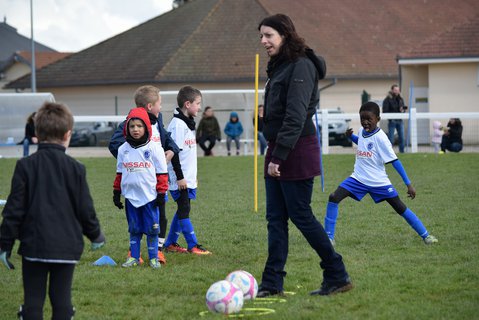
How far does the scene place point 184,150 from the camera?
31.3 ft

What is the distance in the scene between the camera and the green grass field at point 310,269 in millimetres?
6723

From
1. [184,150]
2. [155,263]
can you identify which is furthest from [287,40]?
[184,150]

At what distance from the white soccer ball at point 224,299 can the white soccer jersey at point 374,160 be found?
3530 mm

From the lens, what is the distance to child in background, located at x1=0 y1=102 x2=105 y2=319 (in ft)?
17.7

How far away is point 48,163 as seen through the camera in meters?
5.50

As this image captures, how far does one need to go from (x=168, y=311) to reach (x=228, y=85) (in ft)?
121

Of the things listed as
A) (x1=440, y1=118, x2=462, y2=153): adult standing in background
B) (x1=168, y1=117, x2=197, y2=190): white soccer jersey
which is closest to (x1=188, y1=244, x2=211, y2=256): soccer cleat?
(x1=168, y1=117, x2=197, y2=190): white soccer jersey

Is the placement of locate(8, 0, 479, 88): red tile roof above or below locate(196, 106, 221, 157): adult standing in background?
above

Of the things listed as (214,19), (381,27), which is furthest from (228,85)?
(381,27)

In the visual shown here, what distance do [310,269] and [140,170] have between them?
1.83m

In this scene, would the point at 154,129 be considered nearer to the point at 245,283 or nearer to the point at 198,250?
the point at 198,250

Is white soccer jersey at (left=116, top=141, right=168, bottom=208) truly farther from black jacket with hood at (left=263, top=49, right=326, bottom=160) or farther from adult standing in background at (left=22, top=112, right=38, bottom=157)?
adult standing in background at (left=22, top=112, right=38, bottom=157)

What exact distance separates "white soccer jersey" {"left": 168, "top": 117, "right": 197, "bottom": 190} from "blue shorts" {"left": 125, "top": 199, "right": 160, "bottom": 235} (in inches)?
35.1

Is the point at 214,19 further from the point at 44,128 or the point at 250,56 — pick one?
the point at 44,128
